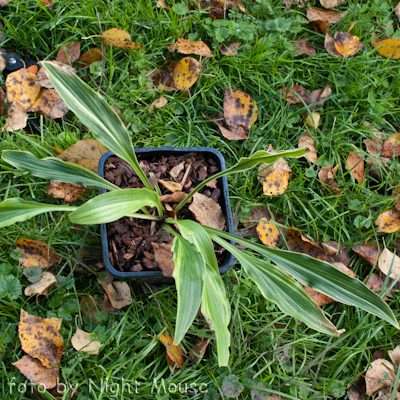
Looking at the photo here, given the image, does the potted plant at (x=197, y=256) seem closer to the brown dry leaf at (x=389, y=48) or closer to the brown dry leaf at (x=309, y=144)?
the brown dry leaf at (x=309, y=144)

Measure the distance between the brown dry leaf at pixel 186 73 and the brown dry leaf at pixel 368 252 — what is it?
894 millimetres

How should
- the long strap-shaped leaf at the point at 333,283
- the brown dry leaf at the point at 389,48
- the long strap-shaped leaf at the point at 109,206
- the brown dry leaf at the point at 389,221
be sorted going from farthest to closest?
1. the brown dry leaf at the point at 389,48
2. the brown dry leaf at the point at 389,221
3. the long strap-shaped leaf at the point at 333,283
4. the long strap-shaped leaf at the point at 109,206

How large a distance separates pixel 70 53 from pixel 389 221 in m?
1.41

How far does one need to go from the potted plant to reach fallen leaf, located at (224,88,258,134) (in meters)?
0.58

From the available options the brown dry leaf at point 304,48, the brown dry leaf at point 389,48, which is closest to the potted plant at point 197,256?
the brown dry leaf at point 304,48

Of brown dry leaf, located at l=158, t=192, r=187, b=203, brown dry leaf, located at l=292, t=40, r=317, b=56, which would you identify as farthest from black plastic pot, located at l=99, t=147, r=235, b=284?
brown dry leaf, located at l=292, t=40, r=317, b=56

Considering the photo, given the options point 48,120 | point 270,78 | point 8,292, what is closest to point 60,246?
point 8,292

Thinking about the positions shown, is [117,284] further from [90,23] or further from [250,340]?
[90,23]

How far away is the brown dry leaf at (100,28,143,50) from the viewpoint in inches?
58.5

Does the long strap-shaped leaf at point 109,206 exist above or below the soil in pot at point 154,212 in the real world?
above

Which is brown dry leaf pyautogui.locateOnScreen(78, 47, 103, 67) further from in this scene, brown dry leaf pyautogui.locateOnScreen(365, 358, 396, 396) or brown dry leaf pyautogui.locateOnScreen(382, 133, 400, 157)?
brown dry leaf pyautogui.locateOnScreen(365, 358, 396, 396)

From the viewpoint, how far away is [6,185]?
135 cm

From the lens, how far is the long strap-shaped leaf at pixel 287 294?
2.91ft

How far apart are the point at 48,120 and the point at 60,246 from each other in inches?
19.5
